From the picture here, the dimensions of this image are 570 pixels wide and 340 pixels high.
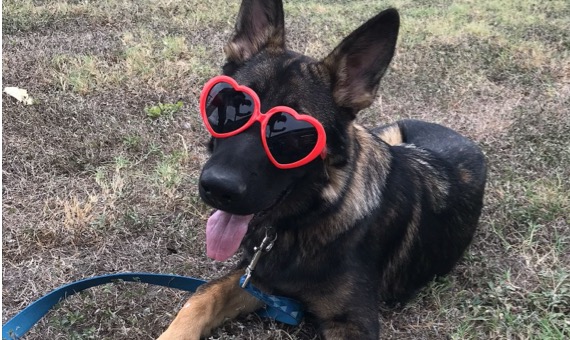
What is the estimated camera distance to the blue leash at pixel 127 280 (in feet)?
8.21

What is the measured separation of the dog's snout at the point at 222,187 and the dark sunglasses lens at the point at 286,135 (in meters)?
0.22

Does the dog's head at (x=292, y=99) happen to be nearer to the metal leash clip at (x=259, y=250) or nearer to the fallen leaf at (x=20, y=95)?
the metal leash clip at (x=259, y=250)

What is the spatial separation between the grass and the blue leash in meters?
0.07

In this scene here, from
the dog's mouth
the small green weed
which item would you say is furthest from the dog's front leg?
the small green weed

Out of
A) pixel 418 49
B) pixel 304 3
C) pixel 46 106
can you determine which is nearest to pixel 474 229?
pixel 46 106

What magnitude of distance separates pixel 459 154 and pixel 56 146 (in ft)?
10.5

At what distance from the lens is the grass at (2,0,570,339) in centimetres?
291

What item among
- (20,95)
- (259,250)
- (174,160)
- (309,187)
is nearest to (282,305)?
(259,250)

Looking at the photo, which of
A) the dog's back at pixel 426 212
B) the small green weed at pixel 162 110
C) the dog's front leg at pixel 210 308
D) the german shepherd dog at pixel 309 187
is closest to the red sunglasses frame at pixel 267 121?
the german shepherd dog at pixel 309 187

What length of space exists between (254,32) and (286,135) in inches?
30.7

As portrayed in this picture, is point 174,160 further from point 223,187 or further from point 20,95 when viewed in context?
point 223,187

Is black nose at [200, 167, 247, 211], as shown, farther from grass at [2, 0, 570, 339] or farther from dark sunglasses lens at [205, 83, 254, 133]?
grass at [2, 0, 570, 339]

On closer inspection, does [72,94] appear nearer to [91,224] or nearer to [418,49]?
[91,224]

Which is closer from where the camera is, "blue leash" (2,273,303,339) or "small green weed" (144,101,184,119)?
"blue leash" (2,273,303,339)
